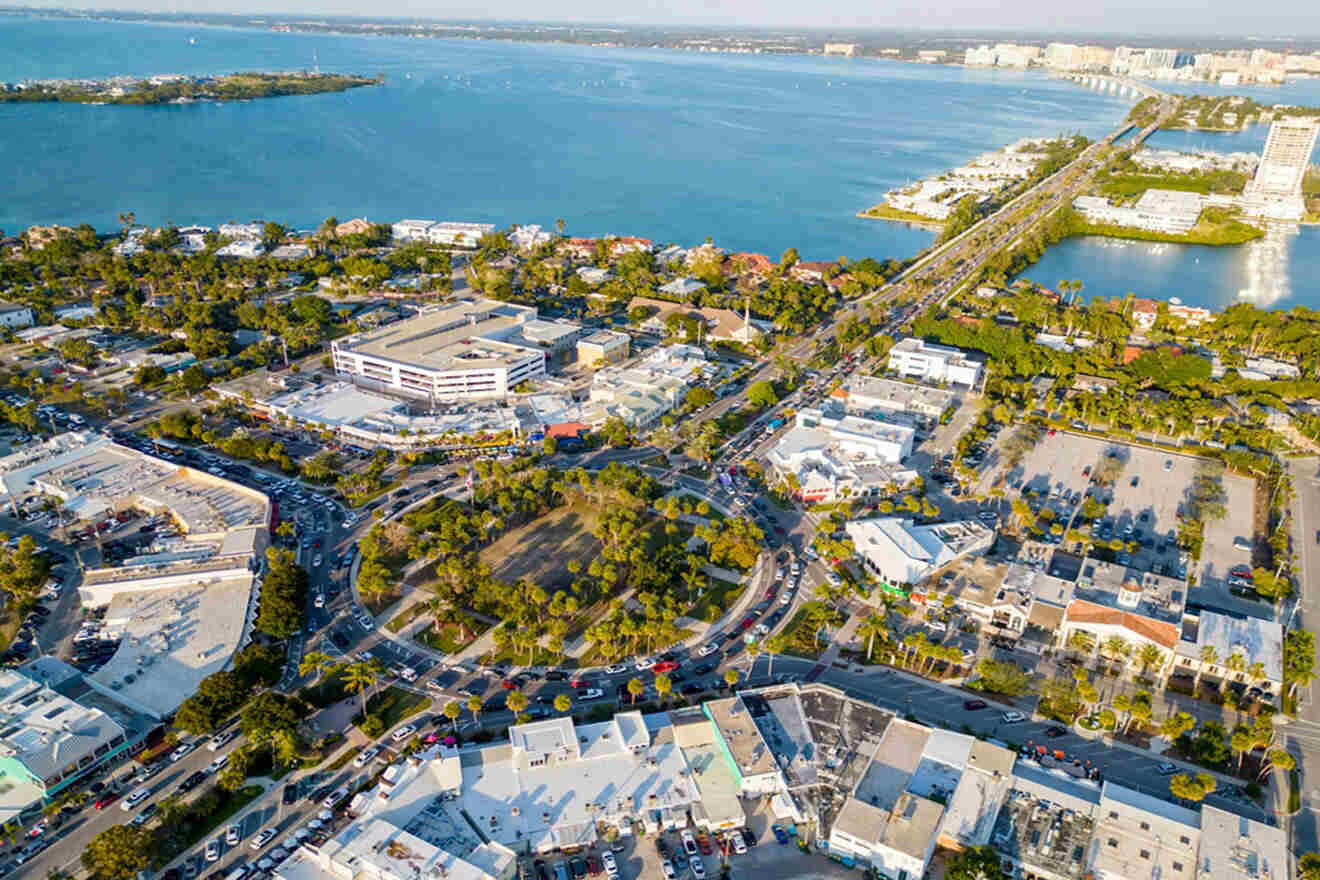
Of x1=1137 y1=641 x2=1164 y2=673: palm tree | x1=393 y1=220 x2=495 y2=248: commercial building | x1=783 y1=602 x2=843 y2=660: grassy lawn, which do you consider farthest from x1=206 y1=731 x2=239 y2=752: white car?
x1=393 y1=220 x2=495 y2=248: commercial building

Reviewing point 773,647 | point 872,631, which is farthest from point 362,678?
point 872,631

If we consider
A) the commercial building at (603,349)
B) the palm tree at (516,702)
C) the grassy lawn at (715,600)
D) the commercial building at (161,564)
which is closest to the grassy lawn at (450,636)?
the palm tree at (516,702)

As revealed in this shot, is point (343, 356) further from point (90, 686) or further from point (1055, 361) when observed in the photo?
point (1055, 361)

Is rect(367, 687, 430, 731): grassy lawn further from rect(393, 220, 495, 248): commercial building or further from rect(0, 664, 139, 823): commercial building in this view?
rect(393, 220, 495, 248): commercial building

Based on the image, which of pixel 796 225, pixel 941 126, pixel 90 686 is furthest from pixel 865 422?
pixel 941 126

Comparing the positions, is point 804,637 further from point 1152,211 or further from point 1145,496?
point 1152,211

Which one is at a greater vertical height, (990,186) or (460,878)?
(990,186)

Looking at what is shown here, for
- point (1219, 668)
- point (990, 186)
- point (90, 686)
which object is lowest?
point (90, 686)
